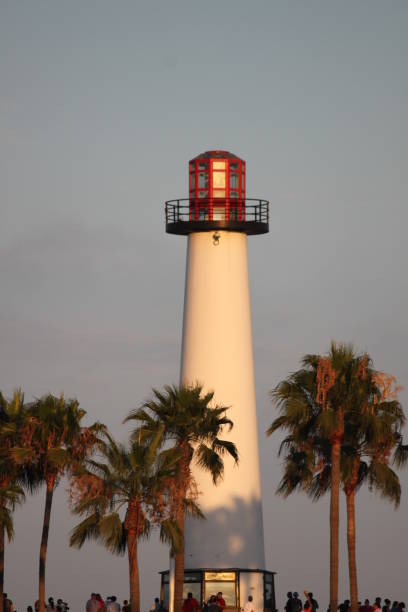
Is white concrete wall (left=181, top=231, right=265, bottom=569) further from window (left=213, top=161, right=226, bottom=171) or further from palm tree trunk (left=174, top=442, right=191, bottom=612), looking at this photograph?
palm tree trunk (left=174, top=442, right=191, bottom=612)

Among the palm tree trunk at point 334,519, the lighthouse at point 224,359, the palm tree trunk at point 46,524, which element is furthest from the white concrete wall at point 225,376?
the palm tree trunk at point 334,519

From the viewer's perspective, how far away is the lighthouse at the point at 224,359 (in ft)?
213

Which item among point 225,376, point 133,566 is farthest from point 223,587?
point 133,566

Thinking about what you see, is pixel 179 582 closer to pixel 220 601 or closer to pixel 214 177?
pixel 220 601

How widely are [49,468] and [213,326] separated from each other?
351 inches

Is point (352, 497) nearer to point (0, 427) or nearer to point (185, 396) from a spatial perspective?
point (185, 396)

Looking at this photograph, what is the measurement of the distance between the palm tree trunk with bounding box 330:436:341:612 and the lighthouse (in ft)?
23.0

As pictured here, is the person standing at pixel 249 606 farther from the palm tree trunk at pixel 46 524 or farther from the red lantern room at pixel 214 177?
the red lantern room at pixel 214 177

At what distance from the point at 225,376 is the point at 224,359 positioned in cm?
65

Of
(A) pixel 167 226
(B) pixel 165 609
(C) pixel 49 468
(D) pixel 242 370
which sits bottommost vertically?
(B) pixel 165 609

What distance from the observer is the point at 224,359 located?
66125mm

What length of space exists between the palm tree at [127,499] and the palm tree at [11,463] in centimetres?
630

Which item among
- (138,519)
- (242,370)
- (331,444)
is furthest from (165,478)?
(242,370)

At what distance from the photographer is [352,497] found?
2387 inches
